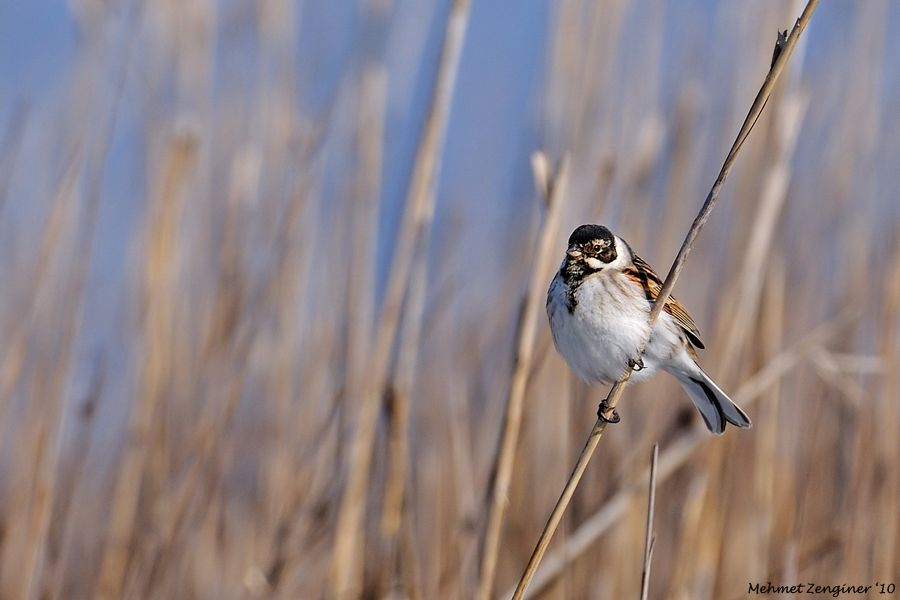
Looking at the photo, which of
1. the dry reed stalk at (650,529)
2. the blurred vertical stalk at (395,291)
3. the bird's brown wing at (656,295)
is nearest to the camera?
the dry reed stalk at (650,529)

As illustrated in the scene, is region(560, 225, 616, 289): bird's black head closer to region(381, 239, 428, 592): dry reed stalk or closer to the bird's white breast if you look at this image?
the bird's white breast

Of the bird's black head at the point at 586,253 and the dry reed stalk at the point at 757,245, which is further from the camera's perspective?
the dry reed stalk at the point at 757,245

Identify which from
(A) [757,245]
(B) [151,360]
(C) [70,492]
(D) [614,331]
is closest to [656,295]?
(D) [614,331]

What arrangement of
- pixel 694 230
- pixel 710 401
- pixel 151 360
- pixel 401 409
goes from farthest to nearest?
pixel 151 360
pixel 401 409
pixel 710 401
pixel 694 230

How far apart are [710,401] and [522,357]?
0.96 feet

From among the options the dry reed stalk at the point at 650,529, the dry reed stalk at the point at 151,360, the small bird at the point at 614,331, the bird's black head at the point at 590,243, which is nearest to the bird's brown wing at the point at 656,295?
the small bird at the point at 614,331

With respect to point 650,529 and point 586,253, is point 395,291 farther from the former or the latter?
point 650,529

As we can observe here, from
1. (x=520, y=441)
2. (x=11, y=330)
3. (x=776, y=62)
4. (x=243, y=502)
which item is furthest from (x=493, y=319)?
(x=776, y=62)

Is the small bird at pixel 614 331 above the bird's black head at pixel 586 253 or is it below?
below

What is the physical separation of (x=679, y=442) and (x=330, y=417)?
2.40 ft

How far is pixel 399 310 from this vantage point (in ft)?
6.45

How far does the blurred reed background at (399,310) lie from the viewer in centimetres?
216

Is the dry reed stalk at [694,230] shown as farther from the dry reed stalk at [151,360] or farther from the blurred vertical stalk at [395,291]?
the dry reed stalk at [151,360]

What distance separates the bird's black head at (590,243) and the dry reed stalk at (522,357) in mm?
102
